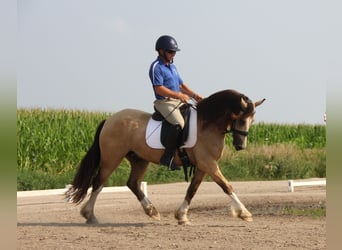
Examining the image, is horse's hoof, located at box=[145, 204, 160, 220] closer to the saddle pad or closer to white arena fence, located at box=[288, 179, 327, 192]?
the saddle pad

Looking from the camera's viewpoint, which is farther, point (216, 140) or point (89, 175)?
point (89, 175)

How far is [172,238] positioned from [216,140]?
2223 mm

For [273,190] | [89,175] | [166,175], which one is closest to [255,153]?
[166,175]

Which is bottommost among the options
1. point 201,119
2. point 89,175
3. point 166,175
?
point 166,175

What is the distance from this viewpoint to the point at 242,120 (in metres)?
9.50

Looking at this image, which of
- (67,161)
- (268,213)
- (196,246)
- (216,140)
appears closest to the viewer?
(196,246)

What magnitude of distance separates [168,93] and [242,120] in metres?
1.15

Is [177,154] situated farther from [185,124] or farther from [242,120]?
[242,120]

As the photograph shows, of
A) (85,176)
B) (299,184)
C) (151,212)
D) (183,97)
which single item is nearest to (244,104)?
(183,97)

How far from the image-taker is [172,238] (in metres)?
7.83

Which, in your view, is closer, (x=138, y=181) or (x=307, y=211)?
(x=138, y=181)

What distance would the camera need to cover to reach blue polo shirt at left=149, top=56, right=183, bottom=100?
9539mm

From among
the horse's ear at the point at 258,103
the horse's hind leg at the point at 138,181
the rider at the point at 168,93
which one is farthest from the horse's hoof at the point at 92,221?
the horse's ear at the point at 258,103

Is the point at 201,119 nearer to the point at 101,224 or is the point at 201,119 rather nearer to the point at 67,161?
the point at 101,224
